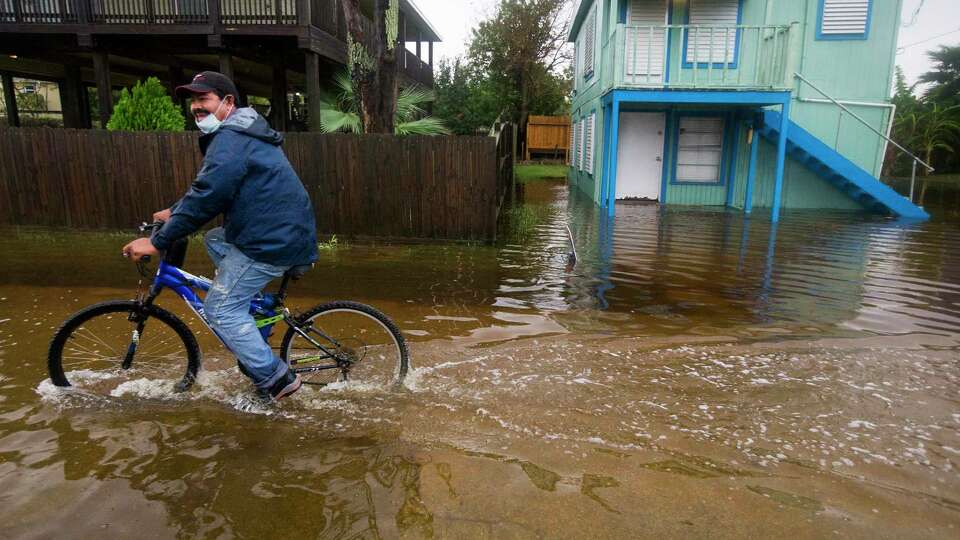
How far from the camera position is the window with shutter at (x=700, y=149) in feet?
50.9

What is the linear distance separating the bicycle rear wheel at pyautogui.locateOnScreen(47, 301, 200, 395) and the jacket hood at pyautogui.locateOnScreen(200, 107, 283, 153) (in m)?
1.19

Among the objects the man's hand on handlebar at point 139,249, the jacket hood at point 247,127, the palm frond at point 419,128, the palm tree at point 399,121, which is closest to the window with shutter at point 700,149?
the palm tree at point 399,121

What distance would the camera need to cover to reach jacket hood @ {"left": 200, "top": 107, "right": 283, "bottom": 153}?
11.0 feet

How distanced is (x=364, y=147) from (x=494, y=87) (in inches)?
824

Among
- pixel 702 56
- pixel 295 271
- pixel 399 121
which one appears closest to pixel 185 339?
pixel 295 271

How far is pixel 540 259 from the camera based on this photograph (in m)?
8.62

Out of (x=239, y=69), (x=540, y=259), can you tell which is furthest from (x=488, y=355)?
(x=239, y=69)

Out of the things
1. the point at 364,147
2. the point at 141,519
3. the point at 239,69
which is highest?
the point at 239,69

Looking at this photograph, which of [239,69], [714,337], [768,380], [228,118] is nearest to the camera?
[228,118]

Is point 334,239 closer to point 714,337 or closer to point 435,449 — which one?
point 714,337

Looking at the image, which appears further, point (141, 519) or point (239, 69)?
point (239, 69)

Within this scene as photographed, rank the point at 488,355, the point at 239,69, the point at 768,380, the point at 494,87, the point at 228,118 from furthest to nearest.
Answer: the point at 494,87, the point at 239,69, the point at 488,355, the point at 768,380, the point at 228,118

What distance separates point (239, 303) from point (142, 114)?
8150mm

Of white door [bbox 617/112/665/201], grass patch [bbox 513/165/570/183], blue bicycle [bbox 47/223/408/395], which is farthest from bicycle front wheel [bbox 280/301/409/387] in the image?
grass patch [bbox 513/165/570/183]
